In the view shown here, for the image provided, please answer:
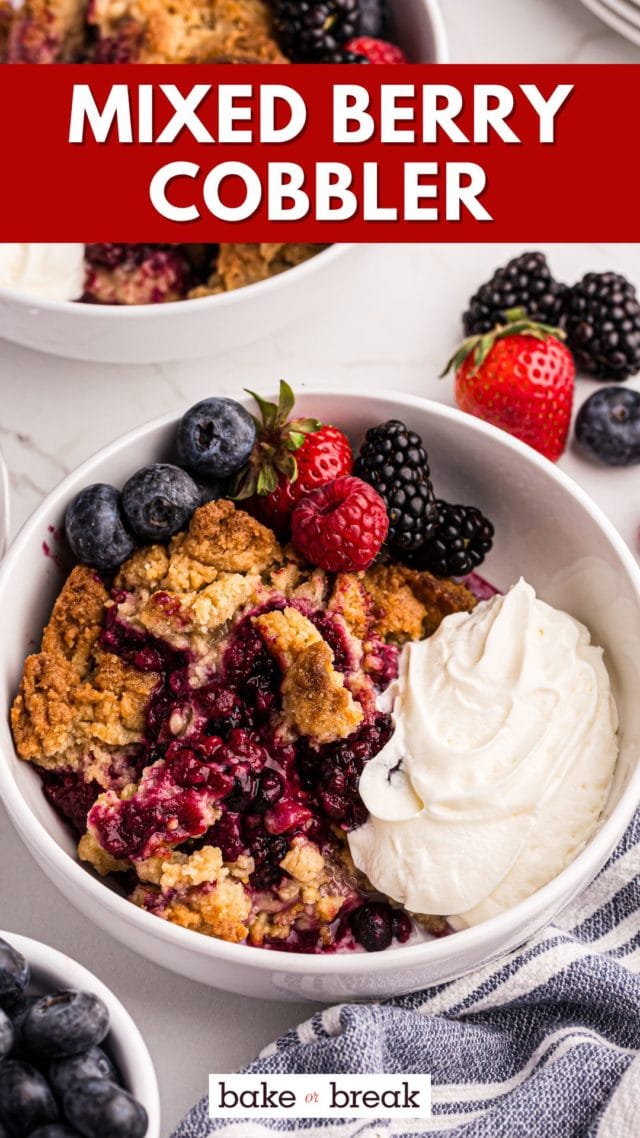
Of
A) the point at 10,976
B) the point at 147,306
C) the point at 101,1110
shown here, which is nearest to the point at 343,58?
the point at 147,306

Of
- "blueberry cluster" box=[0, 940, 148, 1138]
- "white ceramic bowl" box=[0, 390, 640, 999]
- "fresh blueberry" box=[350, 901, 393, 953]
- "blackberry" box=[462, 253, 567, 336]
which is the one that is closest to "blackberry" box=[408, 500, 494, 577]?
"white ceramic bowl" box=[0, 390, 640, 999]

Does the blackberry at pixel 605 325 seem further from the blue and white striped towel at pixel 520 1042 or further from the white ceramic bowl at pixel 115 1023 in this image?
the white ceramic bowl at pixel 115 1023

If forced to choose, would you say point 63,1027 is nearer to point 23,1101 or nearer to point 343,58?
point 23,1101

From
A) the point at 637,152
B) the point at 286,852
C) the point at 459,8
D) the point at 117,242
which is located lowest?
the point at 286,852

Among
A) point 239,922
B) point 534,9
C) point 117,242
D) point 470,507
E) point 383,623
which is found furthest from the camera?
point 534,9

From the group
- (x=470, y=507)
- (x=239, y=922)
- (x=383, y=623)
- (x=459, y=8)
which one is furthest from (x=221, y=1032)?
(x=459, y=8)

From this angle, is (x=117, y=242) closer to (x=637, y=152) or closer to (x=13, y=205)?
(x=13, y=205)
